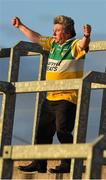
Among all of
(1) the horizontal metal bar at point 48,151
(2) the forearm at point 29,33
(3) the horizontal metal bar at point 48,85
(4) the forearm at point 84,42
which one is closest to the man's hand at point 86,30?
(4) the forearm at point 84,42

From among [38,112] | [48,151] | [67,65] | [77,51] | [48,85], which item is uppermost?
[77,51]

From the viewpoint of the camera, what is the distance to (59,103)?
7527mm

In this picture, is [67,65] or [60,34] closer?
[67,65]

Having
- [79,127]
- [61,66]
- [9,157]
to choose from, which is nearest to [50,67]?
[61,66]

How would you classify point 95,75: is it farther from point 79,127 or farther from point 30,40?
point 30,40

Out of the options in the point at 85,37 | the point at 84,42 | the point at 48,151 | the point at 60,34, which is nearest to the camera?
the point at 48,151

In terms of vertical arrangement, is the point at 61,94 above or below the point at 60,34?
below

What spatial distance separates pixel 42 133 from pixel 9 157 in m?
2.85

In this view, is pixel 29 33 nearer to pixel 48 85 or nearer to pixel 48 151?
pixel 48 85

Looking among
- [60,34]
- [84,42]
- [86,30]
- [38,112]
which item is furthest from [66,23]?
[38,112]

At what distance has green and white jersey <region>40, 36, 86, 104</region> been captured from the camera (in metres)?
7.47

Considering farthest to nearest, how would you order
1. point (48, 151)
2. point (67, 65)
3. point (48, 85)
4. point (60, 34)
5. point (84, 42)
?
point (60, 34) → point (67, 65) → point (84, 42) → point (48, 85) → point (48, 151)

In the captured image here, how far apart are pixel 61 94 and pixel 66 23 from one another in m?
0.62

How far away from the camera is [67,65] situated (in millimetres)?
7504
